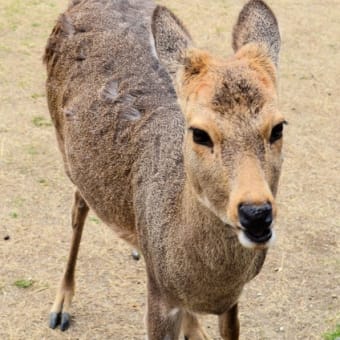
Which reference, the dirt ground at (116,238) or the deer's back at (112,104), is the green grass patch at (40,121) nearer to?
the dirt ground at (116,238)

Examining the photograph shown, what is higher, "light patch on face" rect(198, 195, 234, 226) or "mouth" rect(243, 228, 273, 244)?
"mouth" rect(243, 228, 273, 244)

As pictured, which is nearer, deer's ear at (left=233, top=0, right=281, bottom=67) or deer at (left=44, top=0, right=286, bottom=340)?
deer at (left=44, top=0, right=286, bottom=340)

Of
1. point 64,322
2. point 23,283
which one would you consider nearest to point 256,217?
point 64,322

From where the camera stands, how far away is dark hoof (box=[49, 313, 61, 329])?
511 cm

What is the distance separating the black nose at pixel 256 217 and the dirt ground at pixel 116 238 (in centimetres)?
241

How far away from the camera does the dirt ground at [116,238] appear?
515 cm

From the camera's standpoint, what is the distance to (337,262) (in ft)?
18.7

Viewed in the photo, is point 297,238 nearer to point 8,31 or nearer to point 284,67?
point 284,67

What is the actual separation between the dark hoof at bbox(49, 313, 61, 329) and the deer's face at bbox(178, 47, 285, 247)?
7.52 feet

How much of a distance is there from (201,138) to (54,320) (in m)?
2.54

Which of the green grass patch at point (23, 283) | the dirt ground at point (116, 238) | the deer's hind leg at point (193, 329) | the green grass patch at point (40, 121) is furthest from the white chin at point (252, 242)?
the green grass patch at point (40, 121)

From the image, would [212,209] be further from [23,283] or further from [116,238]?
[116,238]

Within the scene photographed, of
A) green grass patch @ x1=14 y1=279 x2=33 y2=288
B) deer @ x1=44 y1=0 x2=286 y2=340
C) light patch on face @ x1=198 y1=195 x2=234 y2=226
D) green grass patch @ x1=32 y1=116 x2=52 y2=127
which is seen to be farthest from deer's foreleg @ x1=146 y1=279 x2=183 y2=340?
green grass patch @ x1=32 y1=116 x2=52 y2=127

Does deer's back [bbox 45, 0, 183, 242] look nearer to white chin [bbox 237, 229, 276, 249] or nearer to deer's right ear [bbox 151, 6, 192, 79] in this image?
deer's right ear [bbox 151, 6, 192, 79]
